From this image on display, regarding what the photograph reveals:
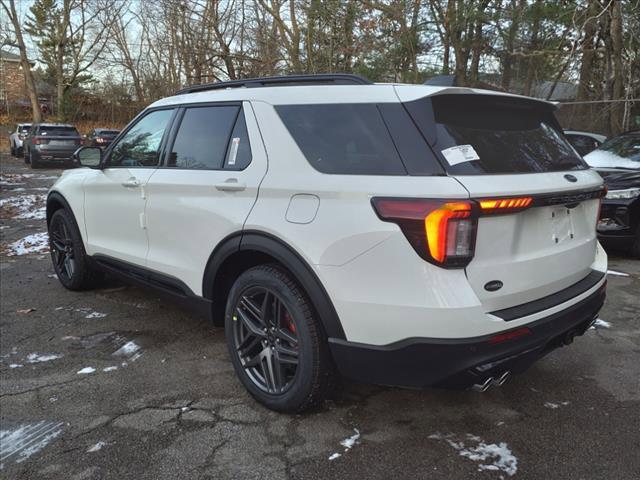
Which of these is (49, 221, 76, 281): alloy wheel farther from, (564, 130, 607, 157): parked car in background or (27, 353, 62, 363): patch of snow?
(564, 130, 607, 157): parked car in background

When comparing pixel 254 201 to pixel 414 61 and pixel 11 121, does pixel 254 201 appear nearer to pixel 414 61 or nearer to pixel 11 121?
pixel 414 61

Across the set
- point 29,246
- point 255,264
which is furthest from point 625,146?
point 29,246

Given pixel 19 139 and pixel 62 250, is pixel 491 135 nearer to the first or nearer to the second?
pixel 62 250

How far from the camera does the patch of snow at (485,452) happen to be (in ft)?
7.88

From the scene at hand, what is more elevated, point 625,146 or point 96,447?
point 625,146

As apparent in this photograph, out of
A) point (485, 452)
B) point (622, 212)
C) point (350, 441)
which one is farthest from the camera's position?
point (622, 212)

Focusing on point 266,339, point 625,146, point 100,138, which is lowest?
point 266,339

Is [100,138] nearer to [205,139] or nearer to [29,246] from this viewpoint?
[29,246]

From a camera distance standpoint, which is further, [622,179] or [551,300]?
[622,179]

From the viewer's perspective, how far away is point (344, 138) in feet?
8.37

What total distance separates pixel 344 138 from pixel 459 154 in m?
0.57

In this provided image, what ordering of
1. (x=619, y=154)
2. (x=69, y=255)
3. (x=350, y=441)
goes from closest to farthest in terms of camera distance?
(x=350, y=441) < (x=69, y=255) < (x=619, y=154)

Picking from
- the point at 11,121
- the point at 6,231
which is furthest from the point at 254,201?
the point at 11,121

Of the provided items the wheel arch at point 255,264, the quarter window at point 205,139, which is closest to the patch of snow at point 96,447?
the wheel arch at point 255,264
